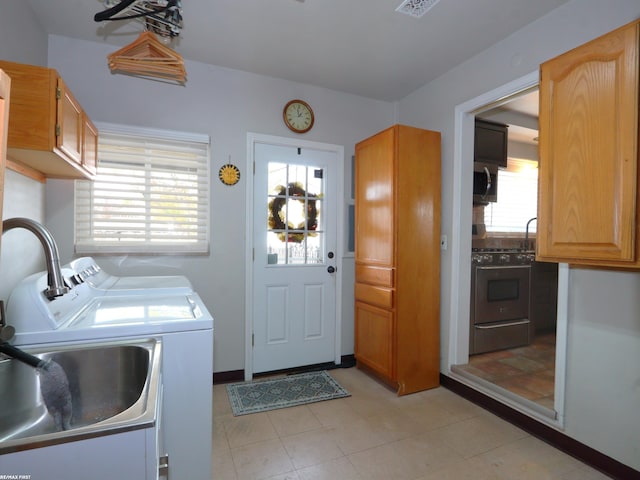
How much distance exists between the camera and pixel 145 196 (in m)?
2.61

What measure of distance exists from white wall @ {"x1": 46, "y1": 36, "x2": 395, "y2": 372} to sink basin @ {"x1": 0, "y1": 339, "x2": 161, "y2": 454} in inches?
60.4

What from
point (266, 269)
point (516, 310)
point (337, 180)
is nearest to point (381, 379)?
point (266, 269)

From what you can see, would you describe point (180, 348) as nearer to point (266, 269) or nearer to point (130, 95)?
point (266, 269)

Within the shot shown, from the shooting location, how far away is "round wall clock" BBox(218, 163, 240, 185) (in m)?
2.81

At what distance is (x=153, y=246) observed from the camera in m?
2.63

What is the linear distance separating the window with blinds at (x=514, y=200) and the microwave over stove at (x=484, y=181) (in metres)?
0.71

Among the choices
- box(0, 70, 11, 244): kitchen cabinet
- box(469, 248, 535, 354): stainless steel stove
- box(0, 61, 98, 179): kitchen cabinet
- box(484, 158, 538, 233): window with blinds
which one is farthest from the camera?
box(484, 158, 538, 233): window with blinds

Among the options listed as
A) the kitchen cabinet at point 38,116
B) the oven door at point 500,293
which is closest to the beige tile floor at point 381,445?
the oven door at point 500,293

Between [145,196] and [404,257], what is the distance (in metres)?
2.15

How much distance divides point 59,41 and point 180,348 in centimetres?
253

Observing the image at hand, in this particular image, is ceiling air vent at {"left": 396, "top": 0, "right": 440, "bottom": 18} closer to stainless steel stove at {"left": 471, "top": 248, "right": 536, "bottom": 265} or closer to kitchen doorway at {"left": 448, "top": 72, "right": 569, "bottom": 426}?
kitchen doorway at {"left": 448, "top": 72, "right": 569, "bottom": 426}

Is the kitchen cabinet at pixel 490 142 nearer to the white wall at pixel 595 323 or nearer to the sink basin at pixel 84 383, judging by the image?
the white wall at pixel 595 323

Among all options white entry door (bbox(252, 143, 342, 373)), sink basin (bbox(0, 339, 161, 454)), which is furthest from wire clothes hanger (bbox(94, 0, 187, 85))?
sink basin (bbox(0, 339, 161, 454))

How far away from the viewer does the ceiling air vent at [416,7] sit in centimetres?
199
